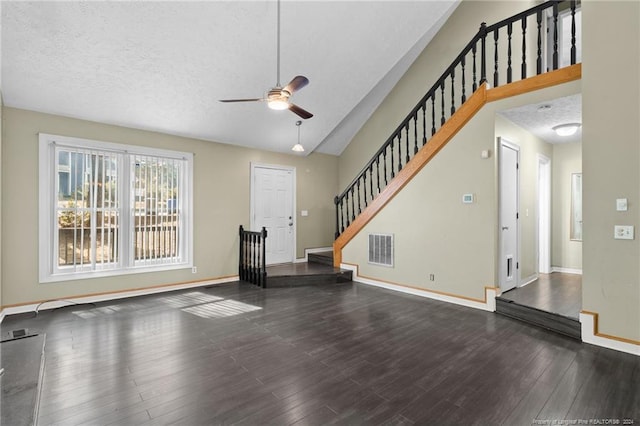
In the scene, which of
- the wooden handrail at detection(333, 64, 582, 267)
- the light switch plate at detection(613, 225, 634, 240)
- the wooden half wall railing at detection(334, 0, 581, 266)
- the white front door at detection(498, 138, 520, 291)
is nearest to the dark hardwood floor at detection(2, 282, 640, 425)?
the white front door at detection(498, 138, 520, 291)

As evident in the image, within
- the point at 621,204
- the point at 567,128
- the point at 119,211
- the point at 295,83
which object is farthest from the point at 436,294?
the point at 119,211

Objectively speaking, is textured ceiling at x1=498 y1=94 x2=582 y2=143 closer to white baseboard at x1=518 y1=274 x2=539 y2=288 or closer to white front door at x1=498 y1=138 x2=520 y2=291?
white front door at x1=498 y1=138 x2=520 y2=291

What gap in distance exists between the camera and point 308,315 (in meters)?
4.15

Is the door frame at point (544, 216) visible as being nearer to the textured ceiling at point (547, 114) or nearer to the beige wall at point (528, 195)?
the beige wall at point (528, 195)

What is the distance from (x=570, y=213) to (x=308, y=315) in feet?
18.2

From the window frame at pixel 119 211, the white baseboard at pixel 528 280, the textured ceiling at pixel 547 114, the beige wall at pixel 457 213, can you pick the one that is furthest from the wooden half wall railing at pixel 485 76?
the window frame at pixel 119 211

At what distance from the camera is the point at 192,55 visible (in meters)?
3.98

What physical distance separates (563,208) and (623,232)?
11.4 ft

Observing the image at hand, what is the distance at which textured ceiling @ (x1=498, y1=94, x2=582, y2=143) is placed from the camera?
379 cm

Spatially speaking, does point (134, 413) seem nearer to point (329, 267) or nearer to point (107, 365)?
point (107, 365)

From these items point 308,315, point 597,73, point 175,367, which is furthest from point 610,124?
point 175,367

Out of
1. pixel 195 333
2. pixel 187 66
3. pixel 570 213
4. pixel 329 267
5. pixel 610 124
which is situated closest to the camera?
pixel 610 124

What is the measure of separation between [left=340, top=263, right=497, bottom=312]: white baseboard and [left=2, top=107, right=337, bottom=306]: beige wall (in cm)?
178

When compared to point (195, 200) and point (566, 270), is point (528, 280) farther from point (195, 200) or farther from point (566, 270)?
point (195, 200)
